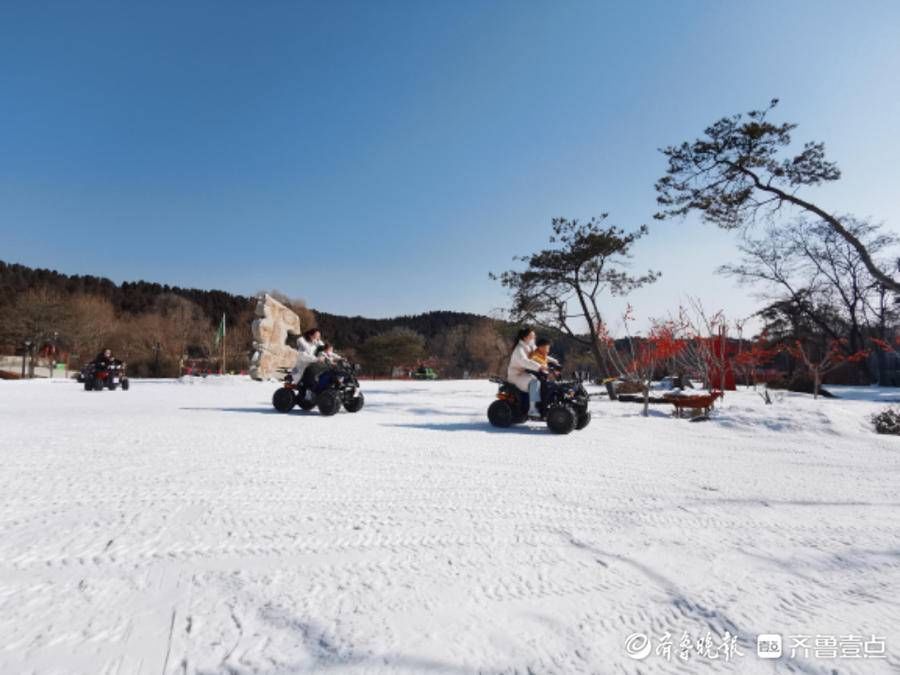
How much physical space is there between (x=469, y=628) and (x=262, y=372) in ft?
88.9

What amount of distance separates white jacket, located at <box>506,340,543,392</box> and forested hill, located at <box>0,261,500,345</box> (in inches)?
2029

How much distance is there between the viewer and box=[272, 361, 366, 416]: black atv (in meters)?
8.15

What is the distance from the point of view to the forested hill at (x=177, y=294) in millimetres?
60809

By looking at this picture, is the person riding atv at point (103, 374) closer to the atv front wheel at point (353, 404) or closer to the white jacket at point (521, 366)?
the atv front wheel at point (353, 404)

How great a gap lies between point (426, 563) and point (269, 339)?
28473 millimetres

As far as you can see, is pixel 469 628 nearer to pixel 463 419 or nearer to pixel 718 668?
pixel 718 668

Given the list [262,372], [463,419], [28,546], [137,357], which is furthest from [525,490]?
[137,357]

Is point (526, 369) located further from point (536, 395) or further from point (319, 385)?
point (319, 385)

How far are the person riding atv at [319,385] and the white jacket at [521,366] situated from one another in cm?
307

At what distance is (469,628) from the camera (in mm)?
1496

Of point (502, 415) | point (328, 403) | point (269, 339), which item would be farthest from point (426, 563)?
point (269, 339)

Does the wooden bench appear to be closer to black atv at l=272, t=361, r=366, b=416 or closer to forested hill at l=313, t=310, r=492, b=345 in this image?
black atv at l=272, t=361, r=366, b=416

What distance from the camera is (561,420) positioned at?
6266mm

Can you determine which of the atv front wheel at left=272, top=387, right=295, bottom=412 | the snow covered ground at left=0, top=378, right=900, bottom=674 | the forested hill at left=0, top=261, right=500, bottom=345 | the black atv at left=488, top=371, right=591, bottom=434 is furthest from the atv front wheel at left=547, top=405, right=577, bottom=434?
the forested hill at left=0, top=261, right=500, bottom=345
